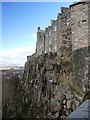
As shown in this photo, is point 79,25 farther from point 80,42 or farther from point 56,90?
point 56,90

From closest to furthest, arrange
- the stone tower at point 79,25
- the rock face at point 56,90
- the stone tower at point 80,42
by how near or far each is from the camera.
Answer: the rock face at point 56,90 → the stone tower at point 80,42 → the stone tower at point 79,25

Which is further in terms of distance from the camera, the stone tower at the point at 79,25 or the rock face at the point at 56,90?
the stone tower at the point at 79,25

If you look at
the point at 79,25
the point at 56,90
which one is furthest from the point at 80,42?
the point at 56,90

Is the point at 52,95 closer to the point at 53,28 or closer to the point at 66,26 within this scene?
the point at 66,26

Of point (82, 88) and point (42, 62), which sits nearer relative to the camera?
point (82, 88)

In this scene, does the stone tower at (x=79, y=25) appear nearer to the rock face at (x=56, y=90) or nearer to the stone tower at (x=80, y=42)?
the stone tower at (x=80, y=42)

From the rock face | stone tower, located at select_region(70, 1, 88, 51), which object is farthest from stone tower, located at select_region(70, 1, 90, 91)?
the rock face

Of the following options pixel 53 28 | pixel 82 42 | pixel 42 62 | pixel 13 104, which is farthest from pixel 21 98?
pixel 82 42

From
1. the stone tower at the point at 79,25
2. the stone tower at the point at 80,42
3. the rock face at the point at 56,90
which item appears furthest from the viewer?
the stone tower at the point at 79,25

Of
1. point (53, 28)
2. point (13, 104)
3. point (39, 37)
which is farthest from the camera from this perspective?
point (39, 37)

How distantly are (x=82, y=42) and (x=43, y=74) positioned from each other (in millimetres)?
5023

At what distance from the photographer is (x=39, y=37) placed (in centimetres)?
3834

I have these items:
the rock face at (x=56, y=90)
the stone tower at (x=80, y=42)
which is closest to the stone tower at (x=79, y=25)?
the stone tower at (x=80, y=42)

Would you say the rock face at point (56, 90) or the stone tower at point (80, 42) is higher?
the stone tower at point (80, 42)
